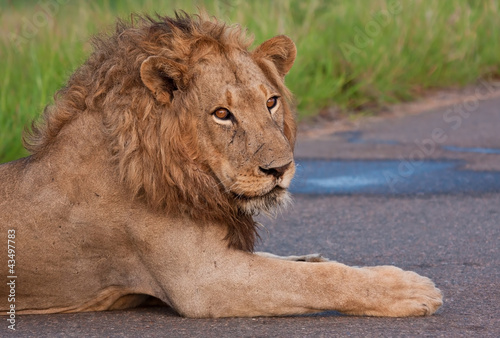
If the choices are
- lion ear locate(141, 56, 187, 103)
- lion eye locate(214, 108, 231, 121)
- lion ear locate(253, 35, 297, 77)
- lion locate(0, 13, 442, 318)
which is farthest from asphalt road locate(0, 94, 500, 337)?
lion ear locate(253, 35, 297, 77)

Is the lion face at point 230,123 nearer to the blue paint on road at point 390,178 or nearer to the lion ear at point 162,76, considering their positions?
the lion ear at point 162,76

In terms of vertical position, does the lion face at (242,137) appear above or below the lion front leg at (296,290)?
above

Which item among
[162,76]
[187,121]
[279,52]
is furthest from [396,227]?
[162,76]

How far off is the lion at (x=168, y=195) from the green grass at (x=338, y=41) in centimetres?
415

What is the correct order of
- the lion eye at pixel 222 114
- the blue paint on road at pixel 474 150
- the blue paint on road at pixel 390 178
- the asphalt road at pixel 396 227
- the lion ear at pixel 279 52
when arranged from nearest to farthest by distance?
the asphalt road at pixel 396 227 < the lion eye at pixel 222 114 < the lion ear at pixel 279 52 < the blue paint on road at pixel 390 178 < the blue paint on road at pixel 474 150

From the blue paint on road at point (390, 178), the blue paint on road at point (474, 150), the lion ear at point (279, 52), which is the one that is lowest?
the blue paint on road at point (474, 150)

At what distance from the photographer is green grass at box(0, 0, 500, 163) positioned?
9078 millimetres

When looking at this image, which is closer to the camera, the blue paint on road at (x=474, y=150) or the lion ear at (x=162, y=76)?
the lion ear at (x=162, y=76)

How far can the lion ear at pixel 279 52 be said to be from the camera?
450cm

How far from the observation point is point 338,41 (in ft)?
34.7

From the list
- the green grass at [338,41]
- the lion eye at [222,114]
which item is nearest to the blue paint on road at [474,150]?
the green grass at [338,41]

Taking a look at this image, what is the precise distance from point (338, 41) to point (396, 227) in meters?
4.96

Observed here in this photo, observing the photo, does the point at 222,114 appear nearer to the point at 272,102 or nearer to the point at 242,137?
the point at 242,137

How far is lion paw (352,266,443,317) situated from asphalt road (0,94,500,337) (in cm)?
4
